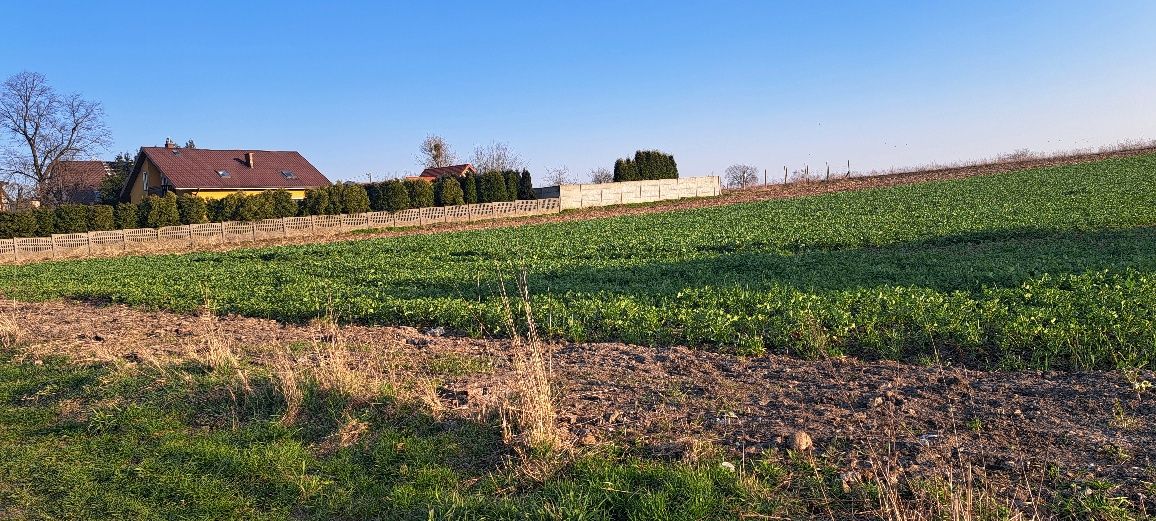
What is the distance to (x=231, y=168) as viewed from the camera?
55.7m

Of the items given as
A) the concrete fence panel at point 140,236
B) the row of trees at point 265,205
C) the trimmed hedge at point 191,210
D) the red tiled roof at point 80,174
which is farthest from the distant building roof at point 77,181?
the concrete fence panel at point 140,236

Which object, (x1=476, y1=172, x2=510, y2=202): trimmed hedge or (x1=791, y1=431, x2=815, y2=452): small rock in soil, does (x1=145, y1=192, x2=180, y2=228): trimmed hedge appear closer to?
(x1=476, y1=172, x2=510, y2=202): trimmed hedge

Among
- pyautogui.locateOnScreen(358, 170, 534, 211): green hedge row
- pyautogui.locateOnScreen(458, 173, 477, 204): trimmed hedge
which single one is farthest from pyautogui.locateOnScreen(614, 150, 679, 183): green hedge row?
pyautogui.locateOnScreen(458, 173, 477, 204): trimmed hedge

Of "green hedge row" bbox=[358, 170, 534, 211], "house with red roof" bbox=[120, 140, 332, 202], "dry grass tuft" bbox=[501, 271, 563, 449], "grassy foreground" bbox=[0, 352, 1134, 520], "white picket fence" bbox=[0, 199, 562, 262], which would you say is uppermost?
"house with red roof" bbox=[120, 140, 332, 202]

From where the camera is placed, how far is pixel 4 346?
10.2 m

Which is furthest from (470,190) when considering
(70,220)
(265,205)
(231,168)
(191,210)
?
(70,220)

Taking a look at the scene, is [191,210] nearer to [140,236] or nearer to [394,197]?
[140,236]

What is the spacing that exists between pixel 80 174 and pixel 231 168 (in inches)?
886

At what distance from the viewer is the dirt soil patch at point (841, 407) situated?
4590mm

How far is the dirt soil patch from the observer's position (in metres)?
4.59

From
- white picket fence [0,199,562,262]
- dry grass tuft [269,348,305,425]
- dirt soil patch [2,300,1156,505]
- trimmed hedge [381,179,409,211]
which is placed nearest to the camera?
dirt soil patch [2,300,1156,505]

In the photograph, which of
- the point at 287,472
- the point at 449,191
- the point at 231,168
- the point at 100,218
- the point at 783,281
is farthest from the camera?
the point at 231,168

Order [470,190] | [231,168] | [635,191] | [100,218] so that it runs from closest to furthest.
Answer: [100,218]
[470,190]
[635,191]
[231,168]

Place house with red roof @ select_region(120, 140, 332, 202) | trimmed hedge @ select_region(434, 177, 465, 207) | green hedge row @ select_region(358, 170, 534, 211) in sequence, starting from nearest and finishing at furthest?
green hedge row @ select_region(358, 170, 534, 211) → trimmed hedge @ select_region(434, 177, 465, 207) → house with red roof @ select_region(120, 140, 332, 202)
